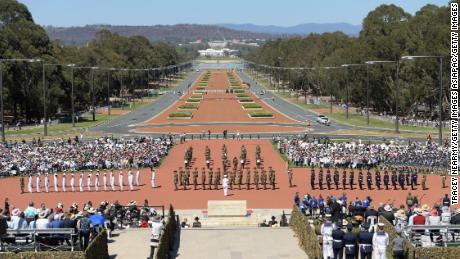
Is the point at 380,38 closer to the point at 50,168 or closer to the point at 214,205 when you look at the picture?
the point at 50,168

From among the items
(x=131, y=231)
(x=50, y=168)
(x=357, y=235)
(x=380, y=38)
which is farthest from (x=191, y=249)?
(x=380, y=38)

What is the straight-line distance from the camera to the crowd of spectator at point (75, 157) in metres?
53.9

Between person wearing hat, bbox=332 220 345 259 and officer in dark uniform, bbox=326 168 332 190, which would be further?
officer in dark uniform, bbox=326 168 332 190

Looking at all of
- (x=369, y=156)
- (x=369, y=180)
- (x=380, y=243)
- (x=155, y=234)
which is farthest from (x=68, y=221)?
(x=369, y=156)

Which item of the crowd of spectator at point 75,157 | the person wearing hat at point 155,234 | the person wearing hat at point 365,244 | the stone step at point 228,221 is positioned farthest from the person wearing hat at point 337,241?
the crowd of spectator at point 75,157

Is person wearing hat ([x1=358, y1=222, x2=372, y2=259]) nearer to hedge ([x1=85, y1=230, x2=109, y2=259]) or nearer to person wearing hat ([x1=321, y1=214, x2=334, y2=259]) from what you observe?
person wearing hat ([x1=321, y1=214, x2=334, y2=259])

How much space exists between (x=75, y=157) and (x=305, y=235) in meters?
33.3

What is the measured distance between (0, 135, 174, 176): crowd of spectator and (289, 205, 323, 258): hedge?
27765 millimetres

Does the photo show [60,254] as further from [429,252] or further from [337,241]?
[429,252]

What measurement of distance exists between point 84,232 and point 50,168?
3054 centimetres

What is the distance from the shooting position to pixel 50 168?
53.7 m

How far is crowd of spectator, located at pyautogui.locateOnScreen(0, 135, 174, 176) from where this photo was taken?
53938mm

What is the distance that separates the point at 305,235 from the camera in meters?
26.4

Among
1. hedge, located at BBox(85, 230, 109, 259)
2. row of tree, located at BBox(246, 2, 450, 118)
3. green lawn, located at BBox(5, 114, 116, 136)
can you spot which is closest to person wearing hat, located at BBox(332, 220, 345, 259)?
hedge, located at BBox(85, 230, 109, 259)
